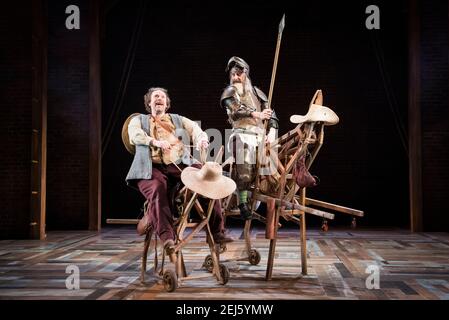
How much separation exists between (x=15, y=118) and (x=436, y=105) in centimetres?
619

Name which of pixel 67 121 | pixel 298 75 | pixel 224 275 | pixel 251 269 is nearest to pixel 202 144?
pixel 224 275

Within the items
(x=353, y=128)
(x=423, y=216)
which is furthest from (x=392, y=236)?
(x=353, y=128)

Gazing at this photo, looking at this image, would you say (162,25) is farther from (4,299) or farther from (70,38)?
(4,299)

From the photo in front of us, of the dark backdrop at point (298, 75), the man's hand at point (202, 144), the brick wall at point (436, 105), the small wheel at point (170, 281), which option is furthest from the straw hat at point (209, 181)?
the dark backdrop at point (298, 75)

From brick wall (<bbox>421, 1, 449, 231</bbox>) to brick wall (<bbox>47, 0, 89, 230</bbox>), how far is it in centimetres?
533

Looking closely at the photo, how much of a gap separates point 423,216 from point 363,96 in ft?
7.91

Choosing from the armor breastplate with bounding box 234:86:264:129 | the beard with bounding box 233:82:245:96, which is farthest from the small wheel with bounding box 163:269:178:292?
the beard with bounding box 233:82:245:96

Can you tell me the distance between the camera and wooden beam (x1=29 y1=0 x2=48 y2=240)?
803cm

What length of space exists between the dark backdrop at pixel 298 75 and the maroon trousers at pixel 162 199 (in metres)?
6.18

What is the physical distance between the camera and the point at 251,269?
5180 millimetres

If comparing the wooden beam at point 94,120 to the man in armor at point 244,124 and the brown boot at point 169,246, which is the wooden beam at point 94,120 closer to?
the man in armor at point 244,124

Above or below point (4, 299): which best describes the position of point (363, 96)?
above

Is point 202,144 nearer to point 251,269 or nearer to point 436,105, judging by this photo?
point 251,269

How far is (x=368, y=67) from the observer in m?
10.3
